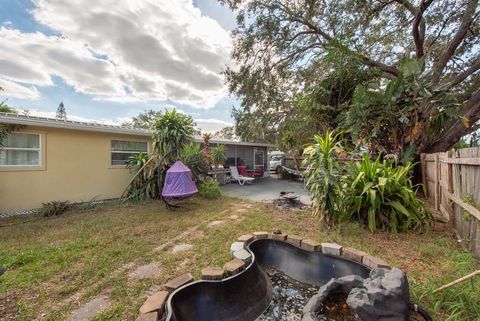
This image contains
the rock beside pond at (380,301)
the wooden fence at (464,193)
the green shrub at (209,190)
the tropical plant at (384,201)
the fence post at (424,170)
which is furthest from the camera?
the green shrub at (209,190)

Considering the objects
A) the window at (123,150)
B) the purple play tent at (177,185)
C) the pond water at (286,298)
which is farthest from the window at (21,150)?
the pond water at (286,298)

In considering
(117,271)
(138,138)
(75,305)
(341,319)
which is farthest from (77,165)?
(341,319)

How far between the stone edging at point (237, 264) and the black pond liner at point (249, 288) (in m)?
0.07

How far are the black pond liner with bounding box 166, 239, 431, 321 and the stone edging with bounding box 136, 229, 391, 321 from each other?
68 millimetres

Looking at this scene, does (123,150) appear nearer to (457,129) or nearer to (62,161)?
(62,161)

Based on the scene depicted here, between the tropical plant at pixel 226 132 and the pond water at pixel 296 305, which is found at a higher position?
the tropical plant at pixel 226 132

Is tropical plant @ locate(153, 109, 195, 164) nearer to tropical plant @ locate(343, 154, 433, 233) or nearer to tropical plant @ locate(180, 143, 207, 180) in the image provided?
tropical plant @ locate(180, 143, 207, 180)

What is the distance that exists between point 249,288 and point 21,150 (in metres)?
7.21

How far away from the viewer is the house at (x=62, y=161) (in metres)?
6.05

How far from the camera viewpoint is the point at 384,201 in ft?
13.3

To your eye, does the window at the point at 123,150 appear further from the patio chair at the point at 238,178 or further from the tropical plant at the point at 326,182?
the tropical plant at the point at 326,182

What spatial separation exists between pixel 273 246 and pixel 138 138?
7069 mm

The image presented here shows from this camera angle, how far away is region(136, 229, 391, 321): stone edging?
77.9 inches

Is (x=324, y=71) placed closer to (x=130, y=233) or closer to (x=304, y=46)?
(x=304, y=46)
